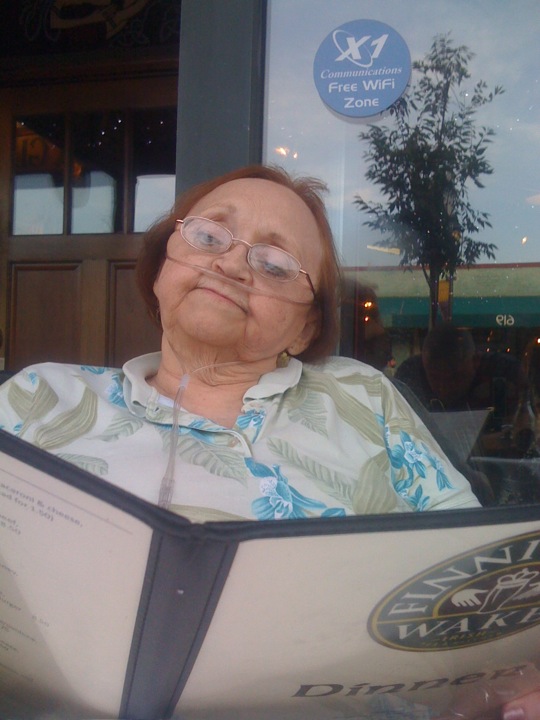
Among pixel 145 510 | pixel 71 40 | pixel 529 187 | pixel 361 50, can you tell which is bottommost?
pixel 145 510

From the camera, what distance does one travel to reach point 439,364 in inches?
73.2

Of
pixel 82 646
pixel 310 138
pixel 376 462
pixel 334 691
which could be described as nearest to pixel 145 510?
pixel 82 646

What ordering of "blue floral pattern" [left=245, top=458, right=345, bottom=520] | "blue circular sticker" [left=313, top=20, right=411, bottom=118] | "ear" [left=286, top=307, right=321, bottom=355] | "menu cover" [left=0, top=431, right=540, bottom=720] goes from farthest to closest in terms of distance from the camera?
"blue circular sticker" [left=313, top=20, right=411, bottom=118], "ear" [left=286, top=307, right=321, bottom=355], "blue floral pattern" [left=245, top=458, right=345, bottom=520], "menu cover" [left=0, top=431, right=540, bottom=720]

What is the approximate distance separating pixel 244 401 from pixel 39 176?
6.79 feet

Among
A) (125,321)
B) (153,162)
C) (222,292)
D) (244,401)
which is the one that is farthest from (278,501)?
(153,162)

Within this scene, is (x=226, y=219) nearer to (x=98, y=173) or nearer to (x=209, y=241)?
(x=209, y=241)

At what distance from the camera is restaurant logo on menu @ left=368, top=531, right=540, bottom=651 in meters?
0.56

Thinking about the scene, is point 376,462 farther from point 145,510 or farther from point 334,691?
point 145,510

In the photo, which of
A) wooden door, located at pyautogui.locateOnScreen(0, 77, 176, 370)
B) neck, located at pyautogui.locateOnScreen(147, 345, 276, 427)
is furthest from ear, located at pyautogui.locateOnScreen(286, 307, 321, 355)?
wooden door, located at pyautogui.locateOnScreen(0, 77, 176, 370)

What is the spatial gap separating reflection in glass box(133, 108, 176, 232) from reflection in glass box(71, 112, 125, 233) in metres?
0.07

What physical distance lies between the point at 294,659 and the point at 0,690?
1.03ft

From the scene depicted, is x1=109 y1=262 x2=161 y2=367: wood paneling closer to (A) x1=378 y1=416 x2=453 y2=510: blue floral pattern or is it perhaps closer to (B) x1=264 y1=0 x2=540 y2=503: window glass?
(B) x1=264 y1=0 x2=540 y2=503: window glass

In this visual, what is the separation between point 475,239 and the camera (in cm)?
188

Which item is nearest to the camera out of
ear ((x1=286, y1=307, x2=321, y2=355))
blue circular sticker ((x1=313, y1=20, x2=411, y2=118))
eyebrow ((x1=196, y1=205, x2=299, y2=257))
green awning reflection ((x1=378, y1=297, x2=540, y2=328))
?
eyebrow ((x1=196, y1=205, x2=299, y2=257))
